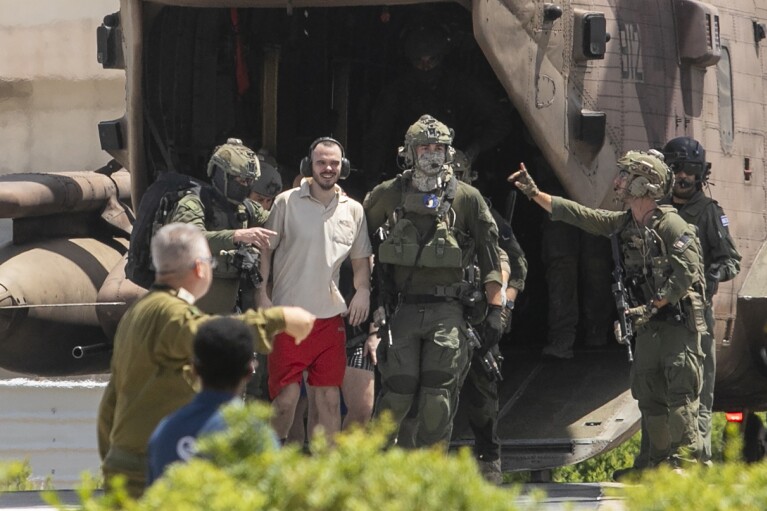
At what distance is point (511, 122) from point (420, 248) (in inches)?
113

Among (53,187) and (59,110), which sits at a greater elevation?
(59,110)

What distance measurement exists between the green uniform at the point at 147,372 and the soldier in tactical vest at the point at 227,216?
9.44ft

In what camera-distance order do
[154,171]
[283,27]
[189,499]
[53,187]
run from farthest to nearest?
[53,187]
[283,27]
[154,171]
[189,499]

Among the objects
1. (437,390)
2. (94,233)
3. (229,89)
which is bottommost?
(437,390)

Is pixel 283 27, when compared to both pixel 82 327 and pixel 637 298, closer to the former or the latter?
pixel 82 327

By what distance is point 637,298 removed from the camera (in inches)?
379

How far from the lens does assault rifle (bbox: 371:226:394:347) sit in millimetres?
9250

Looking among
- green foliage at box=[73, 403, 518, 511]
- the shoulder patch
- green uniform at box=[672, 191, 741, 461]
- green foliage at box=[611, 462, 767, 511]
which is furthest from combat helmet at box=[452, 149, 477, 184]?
green foliage at box=[73, 403, 518, 511]

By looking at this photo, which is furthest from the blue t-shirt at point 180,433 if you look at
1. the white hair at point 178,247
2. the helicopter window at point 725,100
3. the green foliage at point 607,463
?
the green foliage at point 607,463

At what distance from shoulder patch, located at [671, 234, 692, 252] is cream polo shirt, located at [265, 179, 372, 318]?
5.32 feet

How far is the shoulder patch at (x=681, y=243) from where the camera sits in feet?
30.7

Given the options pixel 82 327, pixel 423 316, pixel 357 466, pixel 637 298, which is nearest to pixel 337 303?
pixel 423 316

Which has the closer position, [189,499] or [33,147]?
[189,499]

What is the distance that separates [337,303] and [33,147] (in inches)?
448
